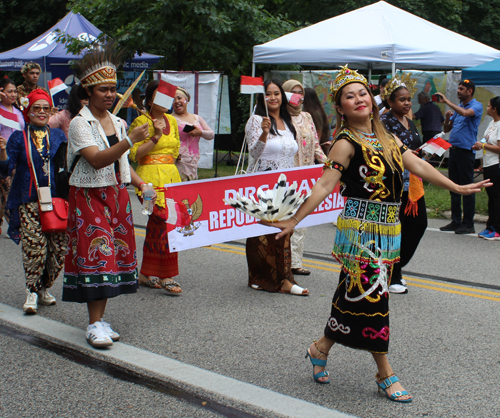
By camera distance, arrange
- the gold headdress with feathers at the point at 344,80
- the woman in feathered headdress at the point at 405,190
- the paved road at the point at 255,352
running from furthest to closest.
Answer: the woman in feathered headdress at the point at 405,190 < the gold headdress with feathers at the point at 344,80 < the paved road at the point at 255,352

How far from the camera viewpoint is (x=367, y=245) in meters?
3.65

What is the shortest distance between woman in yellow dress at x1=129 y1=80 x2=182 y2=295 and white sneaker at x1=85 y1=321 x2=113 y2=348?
147 centimetres

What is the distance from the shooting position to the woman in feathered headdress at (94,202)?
439 centimetres

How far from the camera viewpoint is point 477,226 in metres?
9.94

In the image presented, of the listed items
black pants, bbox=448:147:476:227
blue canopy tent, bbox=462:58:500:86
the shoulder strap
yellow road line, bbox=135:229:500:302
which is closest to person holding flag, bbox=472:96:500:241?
black pants, bbox=448:147:476:227

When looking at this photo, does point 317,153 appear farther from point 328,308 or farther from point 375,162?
point 375,162

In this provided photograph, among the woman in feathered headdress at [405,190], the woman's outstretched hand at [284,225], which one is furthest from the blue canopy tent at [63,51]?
the woman's outstretched hand at [284,225]

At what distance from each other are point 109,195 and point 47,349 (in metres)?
1.18

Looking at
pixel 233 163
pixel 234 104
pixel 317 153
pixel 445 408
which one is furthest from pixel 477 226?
pixel 234 104

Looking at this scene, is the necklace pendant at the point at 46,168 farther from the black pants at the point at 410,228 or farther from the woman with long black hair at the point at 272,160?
the black pants at the point at 410,228

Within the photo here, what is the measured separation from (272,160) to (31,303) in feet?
8.61

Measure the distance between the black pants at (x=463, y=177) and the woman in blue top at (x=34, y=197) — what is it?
6.31m

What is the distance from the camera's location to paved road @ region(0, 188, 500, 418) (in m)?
3.58

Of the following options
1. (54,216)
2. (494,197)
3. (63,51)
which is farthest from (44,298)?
(63,51)
